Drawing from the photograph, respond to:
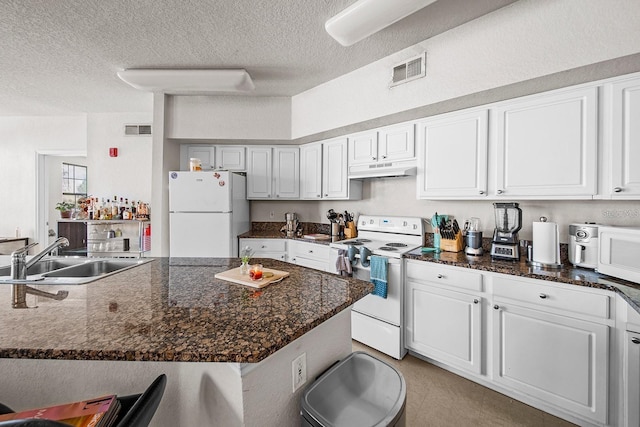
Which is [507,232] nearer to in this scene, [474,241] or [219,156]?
[474,241]

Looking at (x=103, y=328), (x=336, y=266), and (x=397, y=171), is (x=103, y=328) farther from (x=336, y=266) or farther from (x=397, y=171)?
(x=397, y=171)

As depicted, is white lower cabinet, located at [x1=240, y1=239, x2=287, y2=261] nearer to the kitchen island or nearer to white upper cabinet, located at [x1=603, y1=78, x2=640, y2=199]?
the kitchen island

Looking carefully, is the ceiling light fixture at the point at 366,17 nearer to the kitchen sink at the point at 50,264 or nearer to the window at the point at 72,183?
the kitchen sink at the point at 50,264

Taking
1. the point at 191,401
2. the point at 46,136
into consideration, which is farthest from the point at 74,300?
the point at 46,136

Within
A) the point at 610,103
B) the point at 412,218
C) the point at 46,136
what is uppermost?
the point at 46,136

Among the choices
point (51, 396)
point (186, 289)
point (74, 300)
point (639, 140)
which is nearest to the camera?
point (51, 396)

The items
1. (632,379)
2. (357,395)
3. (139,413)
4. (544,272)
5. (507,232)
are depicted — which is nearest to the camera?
(139,413)

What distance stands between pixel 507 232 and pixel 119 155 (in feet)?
15.9

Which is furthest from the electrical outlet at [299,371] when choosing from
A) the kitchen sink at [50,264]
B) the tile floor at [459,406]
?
the kitchen sink at [50,264]

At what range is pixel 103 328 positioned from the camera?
0.85 meters

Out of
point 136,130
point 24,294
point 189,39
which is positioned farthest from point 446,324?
point 136,130

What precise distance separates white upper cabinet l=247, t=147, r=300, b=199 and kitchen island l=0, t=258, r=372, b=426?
2423 millimetres

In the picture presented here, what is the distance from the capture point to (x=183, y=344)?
750 millimetres

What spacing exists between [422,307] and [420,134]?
1519 mm
